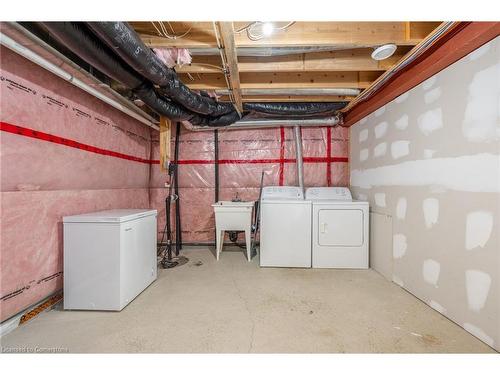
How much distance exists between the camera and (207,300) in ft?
6.75

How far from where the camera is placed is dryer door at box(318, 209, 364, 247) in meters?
2.83

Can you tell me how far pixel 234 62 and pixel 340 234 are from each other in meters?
2.24

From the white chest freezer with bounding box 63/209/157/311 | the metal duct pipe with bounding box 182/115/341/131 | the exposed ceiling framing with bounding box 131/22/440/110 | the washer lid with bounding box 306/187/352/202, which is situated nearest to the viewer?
the exposed ceiling framing with bounding box 131/22/440/110

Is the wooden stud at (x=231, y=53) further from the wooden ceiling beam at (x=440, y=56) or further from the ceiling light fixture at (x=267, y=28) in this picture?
the wooden ceiling beam at (x=440, y=56)

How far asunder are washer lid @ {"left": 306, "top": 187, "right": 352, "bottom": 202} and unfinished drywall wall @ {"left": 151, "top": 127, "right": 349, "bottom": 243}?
0.38m

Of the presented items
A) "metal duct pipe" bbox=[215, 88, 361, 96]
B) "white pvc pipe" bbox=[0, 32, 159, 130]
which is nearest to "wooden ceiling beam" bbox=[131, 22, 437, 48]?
"white pvc pipe" bbox=[0, 32, 159, 130]

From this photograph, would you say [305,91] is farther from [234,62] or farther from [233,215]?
[233,215]

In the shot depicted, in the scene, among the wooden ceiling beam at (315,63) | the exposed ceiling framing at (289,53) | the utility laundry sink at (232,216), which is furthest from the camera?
the utility laundry sink at (232,216)

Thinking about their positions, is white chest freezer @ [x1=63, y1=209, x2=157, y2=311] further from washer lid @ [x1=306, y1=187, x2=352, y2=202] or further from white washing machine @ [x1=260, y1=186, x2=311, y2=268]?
washer lid @ [x1=306, y1=187, x2=352, y2=202]

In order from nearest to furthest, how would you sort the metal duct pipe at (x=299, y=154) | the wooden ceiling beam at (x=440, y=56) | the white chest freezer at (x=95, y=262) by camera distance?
the wooden ceiling beam at (x=440, y=56) → the white chest freezer at (x=95, y=262) → the metal duct pipe at (x=299, y=154)

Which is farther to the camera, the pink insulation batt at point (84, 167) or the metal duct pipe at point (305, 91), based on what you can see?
the metal duct pipe at point (305, 91)

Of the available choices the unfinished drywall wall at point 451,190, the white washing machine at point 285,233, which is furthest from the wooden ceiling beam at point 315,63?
the white washing machine at point 285,233

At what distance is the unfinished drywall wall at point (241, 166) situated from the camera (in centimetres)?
372

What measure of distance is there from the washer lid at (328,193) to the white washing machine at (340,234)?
0.42 metres
